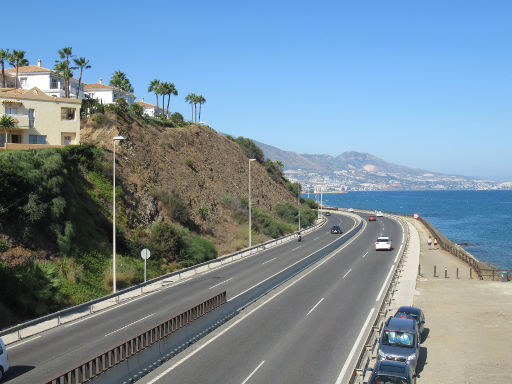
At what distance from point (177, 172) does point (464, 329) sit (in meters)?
42.2

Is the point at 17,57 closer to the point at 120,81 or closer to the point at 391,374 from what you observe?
the point at 120,81

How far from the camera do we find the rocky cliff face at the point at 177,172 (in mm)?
48031

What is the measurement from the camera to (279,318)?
2289cm

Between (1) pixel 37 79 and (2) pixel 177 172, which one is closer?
(2) pixel 177 172

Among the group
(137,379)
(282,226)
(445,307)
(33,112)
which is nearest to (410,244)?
(282,226)

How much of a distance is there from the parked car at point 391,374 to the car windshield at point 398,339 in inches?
118

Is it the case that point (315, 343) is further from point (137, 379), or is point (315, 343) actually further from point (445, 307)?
point (445, 307)

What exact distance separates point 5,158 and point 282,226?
134ft

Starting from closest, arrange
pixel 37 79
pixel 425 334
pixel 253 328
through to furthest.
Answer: pixel 253 328 < pixel 425 334 < pixel 37 79

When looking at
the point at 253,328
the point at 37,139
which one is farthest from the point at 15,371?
the point at 37,139

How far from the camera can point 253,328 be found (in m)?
21.2

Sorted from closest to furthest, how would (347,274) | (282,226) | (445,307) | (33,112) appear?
(445,307) → (347,274) → (33,112) → (282,226)

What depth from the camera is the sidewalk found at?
58.4ft

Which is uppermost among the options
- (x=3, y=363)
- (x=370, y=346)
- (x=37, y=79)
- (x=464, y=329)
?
(x=37, y=79)
